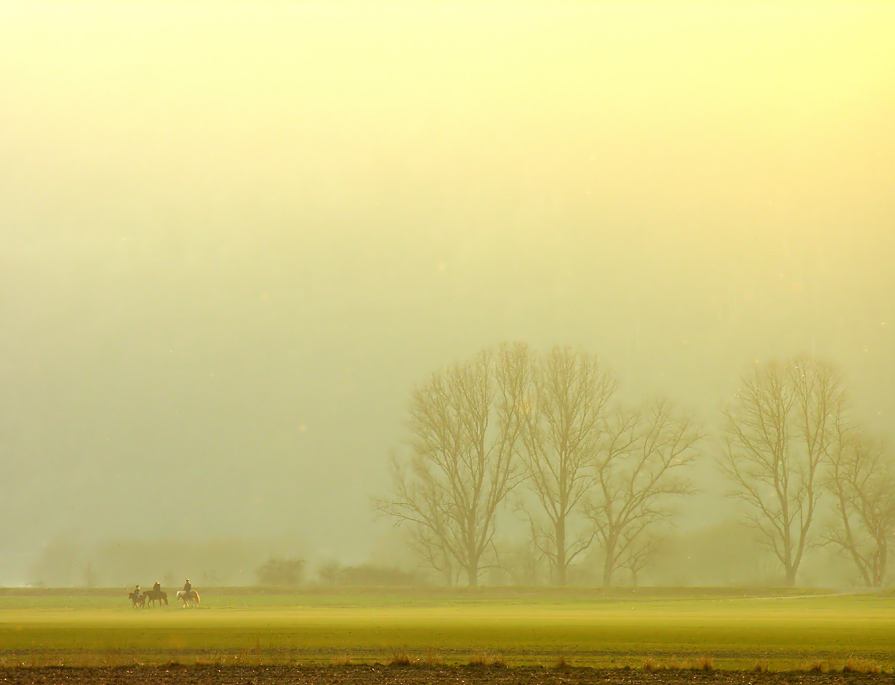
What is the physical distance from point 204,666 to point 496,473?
5001cm

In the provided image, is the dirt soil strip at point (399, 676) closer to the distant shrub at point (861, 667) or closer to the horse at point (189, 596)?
the distant shrub at point (861, 667)

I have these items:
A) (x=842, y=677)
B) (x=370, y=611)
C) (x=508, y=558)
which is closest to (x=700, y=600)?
(x=370, y=611)

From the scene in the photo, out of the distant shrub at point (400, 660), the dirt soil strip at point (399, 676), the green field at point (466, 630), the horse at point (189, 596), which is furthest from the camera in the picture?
the horse at point (189, 596)

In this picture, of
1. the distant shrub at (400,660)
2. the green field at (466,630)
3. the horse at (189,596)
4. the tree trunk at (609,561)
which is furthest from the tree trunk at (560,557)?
the distant shrub at (400,660)

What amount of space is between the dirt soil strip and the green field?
139cm

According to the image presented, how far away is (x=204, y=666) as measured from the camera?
2392 centimetres

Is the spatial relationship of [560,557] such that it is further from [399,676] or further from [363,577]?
[399,676]

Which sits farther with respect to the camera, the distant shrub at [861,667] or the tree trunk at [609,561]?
the tree trunk at [609,561]

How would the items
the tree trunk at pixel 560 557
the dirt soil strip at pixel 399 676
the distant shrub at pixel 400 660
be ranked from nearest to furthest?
1. the dirt soil strip at pixel 399 676
2. the distant shrub at pixel 400 660
3. the tree trunk at pixel 560 557

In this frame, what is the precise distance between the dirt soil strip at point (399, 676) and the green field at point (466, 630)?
139 cm

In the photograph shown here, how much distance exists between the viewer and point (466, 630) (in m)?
32.9

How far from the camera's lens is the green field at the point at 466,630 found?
25.7 meters

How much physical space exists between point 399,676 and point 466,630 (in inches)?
444

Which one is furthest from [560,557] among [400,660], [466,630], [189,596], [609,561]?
[400,660]
